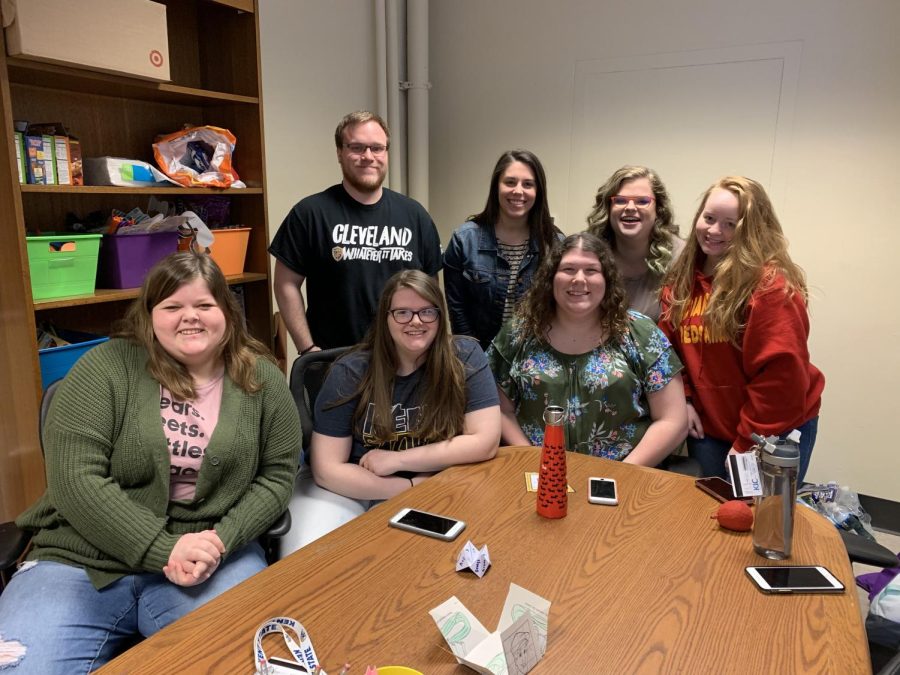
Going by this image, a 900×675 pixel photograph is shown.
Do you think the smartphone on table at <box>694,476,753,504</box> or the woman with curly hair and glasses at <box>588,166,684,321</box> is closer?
the smartphone on table at <box>694,476,753,504</box>

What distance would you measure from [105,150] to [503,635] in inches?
98.7

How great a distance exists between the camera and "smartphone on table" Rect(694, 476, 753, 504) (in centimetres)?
150

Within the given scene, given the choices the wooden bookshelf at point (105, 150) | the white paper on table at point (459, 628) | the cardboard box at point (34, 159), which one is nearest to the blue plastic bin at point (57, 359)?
the wooden bookshelf at point (105, 150)

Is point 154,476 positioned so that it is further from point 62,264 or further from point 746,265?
point 746,265

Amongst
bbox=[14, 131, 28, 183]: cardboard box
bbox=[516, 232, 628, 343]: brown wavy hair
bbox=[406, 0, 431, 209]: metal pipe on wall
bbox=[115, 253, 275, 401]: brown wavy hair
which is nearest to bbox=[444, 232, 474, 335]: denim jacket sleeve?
bbox=[516, 232, 628, 343]: brown wavy hair

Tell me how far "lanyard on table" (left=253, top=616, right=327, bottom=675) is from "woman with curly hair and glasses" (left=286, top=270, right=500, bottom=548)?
67 centimetres

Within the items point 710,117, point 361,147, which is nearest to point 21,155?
point 361,147

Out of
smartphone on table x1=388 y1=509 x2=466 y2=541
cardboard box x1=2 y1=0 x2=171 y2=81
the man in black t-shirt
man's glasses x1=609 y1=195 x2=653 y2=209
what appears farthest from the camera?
the man in black t-shirt

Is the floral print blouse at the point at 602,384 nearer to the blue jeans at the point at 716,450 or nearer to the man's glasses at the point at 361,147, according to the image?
the blue jeans at the point at 716,450

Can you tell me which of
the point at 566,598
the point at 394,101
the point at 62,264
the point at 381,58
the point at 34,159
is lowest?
the point at 566,598

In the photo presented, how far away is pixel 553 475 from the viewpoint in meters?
1.40

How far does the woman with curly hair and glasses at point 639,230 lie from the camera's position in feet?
7.66

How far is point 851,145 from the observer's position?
285 centimetres

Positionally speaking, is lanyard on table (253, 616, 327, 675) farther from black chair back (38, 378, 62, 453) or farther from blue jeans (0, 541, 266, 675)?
black chair back (38, 378, 62, 453)
